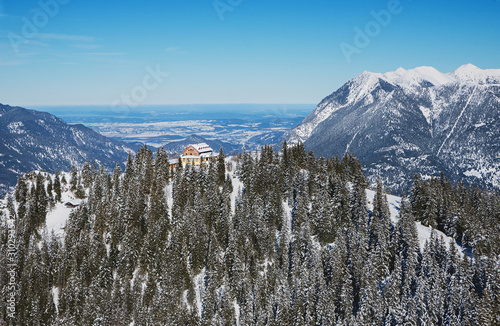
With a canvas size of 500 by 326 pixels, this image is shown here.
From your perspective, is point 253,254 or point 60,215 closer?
point 253,254

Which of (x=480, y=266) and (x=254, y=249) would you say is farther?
(x=254, y=249)

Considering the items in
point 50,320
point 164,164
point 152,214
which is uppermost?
point 164,164

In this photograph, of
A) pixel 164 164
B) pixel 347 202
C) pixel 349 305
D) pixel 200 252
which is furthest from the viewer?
pixel 164 164

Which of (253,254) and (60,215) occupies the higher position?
(60,215)

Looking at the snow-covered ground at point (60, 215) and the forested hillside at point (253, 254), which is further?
the snow-covered ground at point (60, 215)

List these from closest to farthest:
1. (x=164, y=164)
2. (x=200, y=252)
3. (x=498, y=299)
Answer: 1. (x=498, y=299)
2. (x=200, y=252)
3. (x=164, y=164)

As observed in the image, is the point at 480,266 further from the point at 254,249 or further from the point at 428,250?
the point at 254,249

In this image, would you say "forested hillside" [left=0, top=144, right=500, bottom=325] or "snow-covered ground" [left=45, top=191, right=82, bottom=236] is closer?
"forested hillside" [left=0, top=144, right=500, bottom=325]

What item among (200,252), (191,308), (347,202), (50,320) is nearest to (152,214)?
(200,252)
